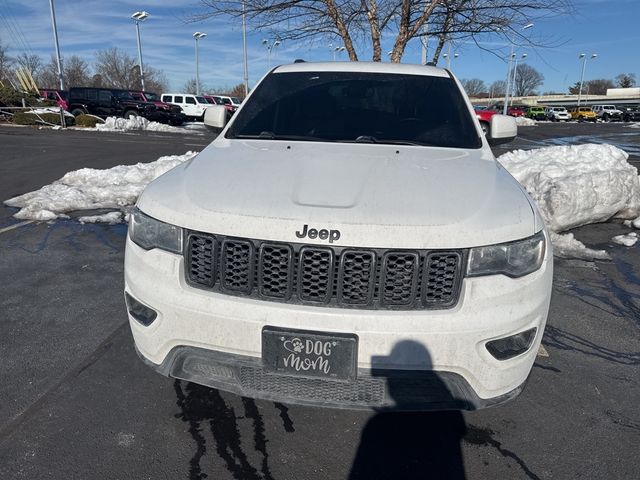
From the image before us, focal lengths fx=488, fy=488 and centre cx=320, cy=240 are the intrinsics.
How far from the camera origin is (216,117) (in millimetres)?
3920

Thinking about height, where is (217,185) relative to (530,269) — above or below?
above

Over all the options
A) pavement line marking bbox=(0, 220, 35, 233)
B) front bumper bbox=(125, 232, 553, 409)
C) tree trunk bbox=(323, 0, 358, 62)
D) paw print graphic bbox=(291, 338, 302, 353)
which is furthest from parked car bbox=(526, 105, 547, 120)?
paw print graphic bbox=(291, 338, 302, 353)

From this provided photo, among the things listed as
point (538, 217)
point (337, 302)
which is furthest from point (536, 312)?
point (337, 302)

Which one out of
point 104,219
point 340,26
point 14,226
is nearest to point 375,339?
point 104,219

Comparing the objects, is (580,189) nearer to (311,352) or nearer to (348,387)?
(348,387)

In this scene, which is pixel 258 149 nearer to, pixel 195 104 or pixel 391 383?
pixel 391 383

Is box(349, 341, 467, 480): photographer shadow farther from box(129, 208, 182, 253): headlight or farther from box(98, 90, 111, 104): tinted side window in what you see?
box(98, 90, 111, 104): tinted side window

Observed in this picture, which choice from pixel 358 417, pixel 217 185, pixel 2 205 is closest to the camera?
pixel 217 185

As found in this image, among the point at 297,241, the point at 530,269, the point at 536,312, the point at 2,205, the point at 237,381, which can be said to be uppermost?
the point at 297,241

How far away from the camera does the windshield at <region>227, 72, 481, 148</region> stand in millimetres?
3357

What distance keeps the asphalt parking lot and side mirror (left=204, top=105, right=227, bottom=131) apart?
164cm

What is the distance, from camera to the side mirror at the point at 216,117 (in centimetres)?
390

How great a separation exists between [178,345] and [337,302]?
A: 766mm

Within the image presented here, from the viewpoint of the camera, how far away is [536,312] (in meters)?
2.17
